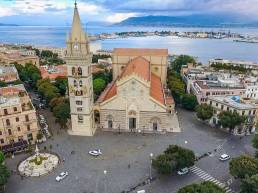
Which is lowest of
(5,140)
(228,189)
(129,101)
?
(228,189)

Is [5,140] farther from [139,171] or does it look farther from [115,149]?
[139,171]

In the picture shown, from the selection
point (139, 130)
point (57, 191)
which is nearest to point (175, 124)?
point (139, 130)

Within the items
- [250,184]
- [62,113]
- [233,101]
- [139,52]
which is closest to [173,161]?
[250,184]

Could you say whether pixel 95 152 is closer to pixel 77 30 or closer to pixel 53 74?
pixel 77 30

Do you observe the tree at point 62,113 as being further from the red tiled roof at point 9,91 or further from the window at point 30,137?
the red tiled roof at point 9,91

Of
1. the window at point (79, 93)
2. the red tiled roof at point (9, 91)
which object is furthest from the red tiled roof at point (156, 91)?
the red tiled roof at point (9, 91)

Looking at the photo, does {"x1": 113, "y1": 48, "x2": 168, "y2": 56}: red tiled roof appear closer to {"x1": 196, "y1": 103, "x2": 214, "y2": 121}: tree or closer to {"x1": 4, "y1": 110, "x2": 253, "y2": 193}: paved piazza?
{"x1": 196, "y1": 103, "x2": 214, "y2": 121}: tree
